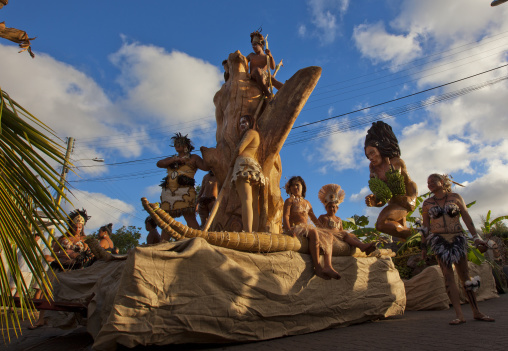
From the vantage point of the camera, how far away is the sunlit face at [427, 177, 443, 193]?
442 cm

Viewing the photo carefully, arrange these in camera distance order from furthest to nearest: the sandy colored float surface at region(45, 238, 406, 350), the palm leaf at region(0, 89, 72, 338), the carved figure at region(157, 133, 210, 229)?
1. the carved figure at region(157, 133, 210, 229)
2. the sandy colored float surface at region(45, 238, 406, 350)
3. the palm leaf at region(0, 89, 72, 338)

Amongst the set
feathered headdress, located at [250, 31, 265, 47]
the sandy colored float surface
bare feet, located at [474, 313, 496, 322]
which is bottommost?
bare feet, located at [474, 313, 496, 322]

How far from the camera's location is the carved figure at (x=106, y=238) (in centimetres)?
546

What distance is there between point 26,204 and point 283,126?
383 cm

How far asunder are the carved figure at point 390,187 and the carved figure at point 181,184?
144 inches

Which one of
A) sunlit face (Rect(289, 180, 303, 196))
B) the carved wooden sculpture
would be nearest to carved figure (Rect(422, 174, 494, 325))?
sunlit face (Rect(289, 180, 303, 196))

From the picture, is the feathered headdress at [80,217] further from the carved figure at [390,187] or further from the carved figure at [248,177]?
the carved figure at [390,187]

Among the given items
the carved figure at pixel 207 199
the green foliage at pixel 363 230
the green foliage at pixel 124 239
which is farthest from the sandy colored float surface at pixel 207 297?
the green foliage at pixel 124 239

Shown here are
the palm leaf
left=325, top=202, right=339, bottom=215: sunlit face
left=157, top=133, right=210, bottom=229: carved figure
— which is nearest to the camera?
the palm leaf

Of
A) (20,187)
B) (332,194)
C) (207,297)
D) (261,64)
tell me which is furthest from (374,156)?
(20,187)

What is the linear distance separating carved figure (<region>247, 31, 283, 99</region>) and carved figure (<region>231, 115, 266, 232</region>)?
3.31ft

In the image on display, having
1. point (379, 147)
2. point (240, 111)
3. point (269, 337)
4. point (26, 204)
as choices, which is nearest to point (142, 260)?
point (26, 204)

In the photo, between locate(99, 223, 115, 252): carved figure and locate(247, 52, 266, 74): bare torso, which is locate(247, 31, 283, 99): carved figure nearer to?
locate(247, 52, 266, 74): bare torso

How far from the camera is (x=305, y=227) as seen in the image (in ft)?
13.2
